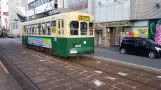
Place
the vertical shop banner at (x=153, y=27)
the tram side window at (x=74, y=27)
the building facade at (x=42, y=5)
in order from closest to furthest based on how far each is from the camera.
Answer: the tram side window at (x=74, y=27)
the vertical shop banner at (x=153, y=27)
the building facade at (x=42, y=5)

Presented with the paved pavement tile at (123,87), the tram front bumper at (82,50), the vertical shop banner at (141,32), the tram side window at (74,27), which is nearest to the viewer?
the paved pavement tile at (123,87)

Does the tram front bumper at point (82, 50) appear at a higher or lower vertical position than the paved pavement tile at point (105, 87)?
higher

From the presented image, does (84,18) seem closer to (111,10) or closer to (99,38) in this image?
(111,10)

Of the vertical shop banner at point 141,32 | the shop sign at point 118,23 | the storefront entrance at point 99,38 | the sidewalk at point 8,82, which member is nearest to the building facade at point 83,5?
the storefront entrance at point 99,38

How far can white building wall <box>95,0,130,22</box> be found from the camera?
19891 mm

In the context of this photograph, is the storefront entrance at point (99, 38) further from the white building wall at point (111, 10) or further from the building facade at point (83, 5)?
the building facade at point (83, 5)

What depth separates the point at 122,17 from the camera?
20.3 metres

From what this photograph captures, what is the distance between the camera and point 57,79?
7926mm

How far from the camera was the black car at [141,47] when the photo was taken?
14299mm

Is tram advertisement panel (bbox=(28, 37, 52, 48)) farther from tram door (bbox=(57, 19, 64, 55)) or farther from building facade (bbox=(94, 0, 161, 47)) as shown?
building facade (bbox=(94, 0, 161, 47))

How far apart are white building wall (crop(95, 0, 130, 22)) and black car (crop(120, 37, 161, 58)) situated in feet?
12.8

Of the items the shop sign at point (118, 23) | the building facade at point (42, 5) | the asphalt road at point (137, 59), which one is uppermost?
the building facade at point (42, 5)

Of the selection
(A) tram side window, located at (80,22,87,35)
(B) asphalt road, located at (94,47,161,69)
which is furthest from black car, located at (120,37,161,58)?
(A) tram side window, located at (80,22,87,35)

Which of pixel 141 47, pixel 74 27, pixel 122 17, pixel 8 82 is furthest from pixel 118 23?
pixel 8 82
